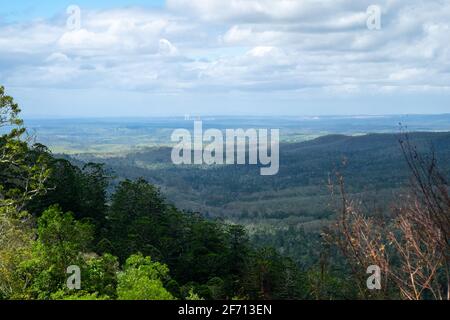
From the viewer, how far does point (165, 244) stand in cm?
4519

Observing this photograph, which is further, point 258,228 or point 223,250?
point 258,228

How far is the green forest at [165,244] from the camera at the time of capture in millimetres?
9508

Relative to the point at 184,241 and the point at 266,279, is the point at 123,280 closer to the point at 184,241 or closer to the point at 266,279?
the point at 266,279

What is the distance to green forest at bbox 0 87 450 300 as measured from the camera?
9.51m

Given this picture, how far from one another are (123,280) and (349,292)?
2304 centimetres

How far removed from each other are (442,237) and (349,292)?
1244 inches

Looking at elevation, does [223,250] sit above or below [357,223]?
below

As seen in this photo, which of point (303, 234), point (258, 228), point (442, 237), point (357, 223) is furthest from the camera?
point (258, 228)

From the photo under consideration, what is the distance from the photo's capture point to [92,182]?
54.8 meters
